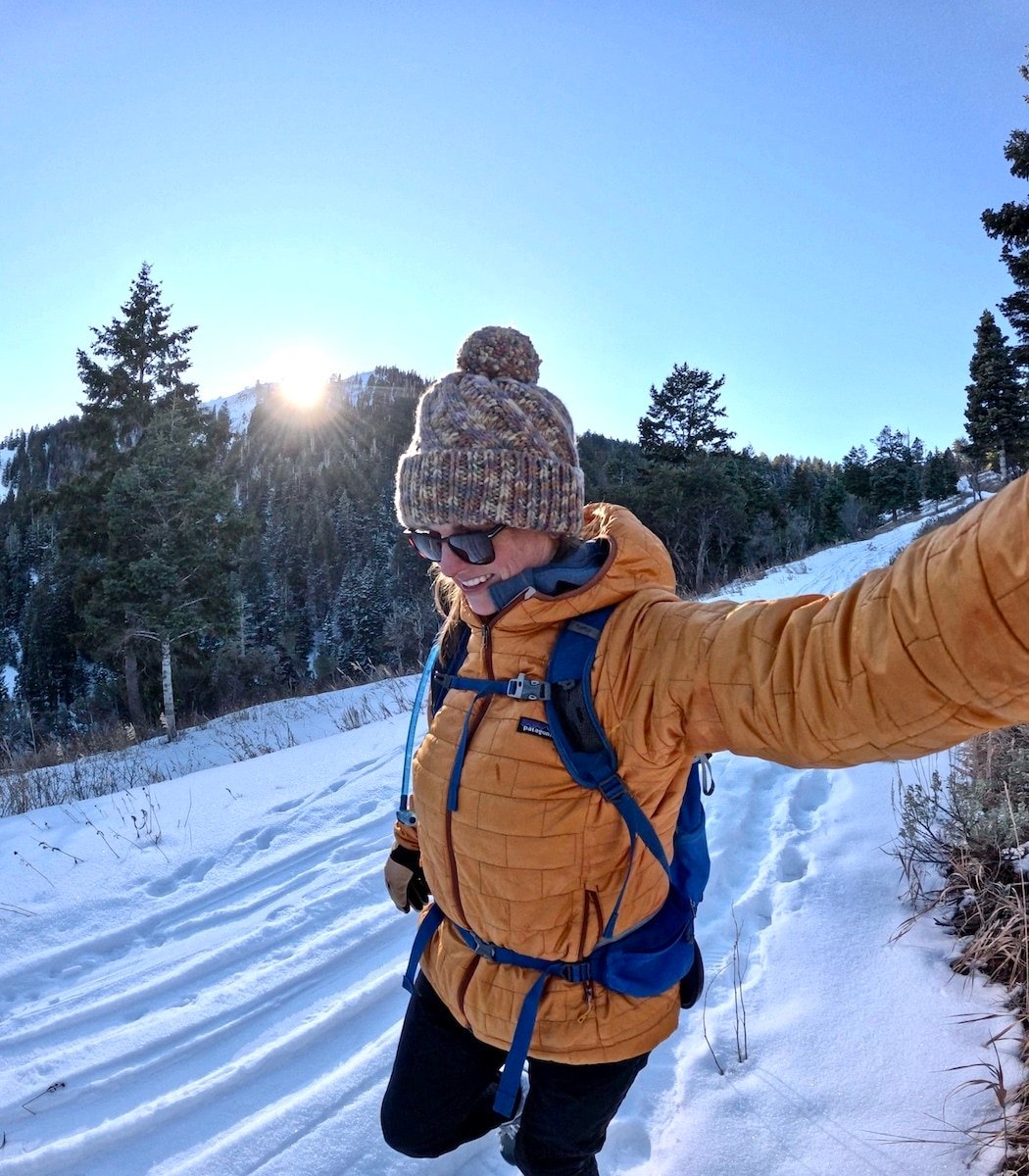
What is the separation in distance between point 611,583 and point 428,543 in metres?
0.53

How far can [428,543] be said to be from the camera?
1664mm

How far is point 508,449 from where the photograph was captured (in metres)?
1.57

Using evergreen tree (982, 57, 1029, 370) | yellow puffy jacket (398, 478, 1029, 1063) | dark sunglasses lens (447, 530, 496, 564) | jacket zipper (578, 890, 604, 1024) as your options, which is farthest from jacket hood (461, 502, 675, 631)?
evergreen tree (982, 57, 1029, 370)

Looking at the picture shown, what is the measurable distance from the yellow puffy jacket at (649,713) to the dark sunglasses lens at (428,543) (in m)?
0.18

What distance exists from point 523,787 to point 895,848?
8.09 feet

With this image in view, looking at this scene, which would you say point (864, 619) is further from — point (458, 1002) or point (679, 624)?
point (458, 1002)

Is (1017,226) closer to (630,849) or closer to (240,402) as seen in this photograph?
(630,849)

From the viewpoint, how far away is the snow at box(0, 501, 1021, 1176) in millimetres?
1813

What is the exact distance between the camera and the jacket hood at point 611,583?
Answer: 1.37 meters

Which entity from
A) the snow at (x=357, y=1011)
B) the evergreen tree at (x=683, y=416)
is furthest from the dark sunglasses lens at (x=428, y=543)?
the evergreen tree at (x=683, y=416)

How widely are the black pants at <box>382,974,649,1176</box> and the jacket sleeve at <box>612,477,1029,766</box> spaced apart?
3.17 feet

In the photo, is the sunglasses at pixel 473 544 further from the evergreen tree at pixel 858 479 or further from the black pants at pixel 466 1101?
the evergreen tree at pixel 858 479

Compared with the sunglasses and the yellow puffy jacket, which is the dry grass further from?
the sunglasses

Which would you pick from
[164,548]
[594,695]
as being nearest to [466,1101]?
[594,695]
